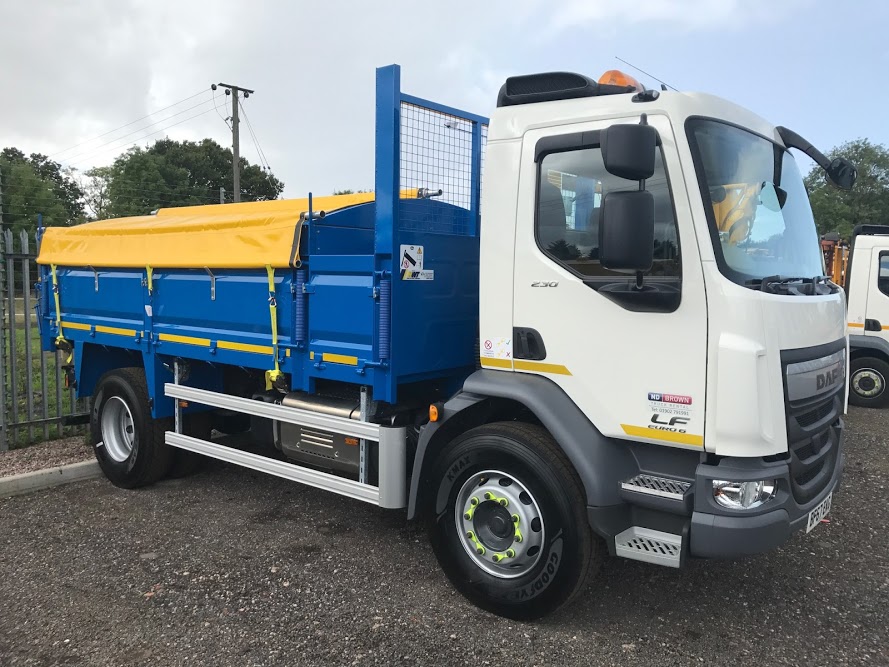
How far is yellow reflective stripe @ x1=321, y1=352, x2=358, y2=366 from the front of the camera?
3940mm

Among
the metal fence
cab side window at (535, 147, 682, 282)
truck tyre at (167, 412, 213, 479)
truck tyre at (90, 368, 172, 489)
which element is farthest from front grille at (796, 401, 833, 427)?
the metal fence

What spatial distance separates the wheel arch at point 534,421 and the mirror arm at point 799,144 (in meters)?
1.90

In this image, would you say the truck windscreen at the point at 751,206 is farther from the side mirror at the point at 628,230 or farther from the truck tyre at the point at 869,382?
the truck tyre at the point at 869,382

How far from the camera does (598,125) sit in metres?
3.21

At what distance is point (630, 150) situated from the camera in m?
2.79

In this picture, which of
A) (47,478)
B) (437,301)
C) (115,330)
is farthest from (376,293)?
(47,478)

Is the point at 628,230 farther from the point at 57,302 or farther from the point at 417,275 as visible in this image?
the point at 57,302

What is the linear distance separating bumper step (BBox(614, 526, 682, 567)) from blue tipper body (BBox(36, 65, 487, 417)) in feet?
4.69

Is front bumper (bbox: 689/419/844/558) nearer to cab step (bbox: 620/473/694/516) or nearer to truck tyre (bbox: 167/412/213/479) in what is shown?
cab step (bbox: 620/473/694/516)

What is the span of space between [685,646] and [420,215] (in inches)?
104

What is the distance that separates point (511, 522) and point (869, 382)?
850 centimetres

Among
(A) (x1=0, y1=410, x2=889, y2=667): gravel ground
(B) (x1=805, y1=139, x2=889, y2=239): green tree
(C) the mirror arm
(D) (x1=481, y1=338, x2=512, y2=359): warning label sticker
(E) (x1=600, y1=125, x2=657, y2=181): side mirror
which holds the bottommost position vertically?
(A) (x1=0, y1=410, x2=889, y2=667): gravel ground

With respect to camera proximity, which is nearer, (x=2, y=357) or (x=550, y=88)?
(x=550, y=88)

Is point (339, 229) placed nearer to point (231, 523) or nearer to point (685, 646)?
point (231, 523)
